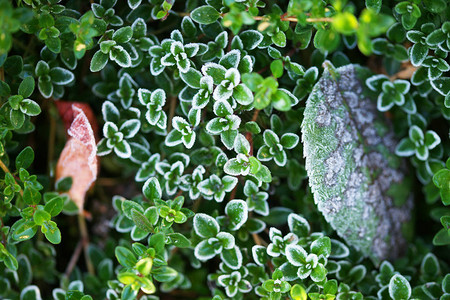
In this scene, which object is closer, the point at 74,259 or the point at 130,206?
the point at 130,206

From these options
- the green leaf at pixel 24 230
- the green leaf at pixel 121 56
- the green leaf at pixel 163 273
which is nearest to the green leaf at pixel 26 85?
the green leaf at pixel 121 56

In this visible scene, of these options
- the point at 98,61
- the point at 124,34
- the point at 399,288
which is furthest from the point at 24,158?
the point at 399,288

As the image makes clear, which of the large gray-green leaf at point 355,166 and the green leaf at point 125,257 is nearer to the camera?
the green leaf at point 125,257

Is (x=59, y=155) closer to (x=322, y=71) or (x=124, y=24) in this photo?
(x=124, y=24)

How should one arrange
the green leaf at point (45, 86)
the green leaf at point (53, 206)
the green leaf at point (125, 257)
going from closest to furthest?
the green leaf at point (125, 257) < the green leaf at point (53, 206) < the green leaf at point (45, 86)

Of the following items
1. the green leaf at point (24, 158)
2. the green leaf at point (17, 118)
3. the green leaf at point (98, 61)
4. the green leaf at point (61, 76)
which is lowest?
the green leaf at point (24, 158)

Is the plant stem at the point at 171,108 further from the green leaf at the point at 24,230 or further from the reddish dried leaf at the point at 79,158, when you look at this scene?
the green leaf at the point at 24,230

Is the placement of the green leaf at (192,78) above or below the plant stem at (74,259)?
above

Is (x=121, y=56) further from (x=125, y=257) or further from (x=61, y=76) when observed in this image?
(x=125, y=257)

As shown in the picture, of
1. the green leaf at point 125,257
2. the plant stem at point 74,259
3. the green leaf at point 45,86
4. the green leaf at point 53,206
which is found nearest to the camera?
the green leaf at point 125,257
